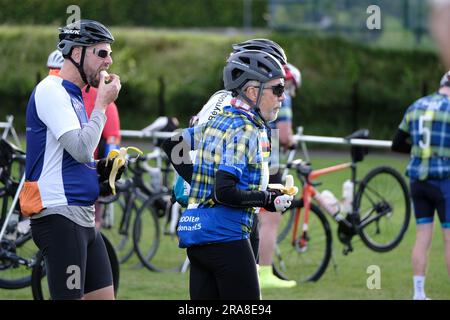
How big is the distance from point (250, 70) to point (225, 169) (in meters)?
0.58

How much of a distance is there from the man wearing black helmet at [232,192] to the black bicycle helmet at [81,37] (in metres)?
0.85

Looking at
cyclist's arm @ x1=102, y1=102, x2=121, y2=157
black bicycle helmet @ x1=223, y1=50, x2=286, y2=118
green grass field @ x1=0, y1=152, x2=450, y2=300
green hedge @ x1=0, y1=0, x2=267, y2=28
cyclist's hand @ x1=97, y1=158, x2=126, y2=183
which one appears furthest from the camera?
green hedge @ x1=0, y1=0, x2=267, y2=28

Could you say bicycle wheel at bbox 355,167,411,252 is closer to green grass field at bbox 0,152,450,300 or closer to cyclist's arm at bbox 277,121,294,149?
green grass field at bbox 0,152,450,300

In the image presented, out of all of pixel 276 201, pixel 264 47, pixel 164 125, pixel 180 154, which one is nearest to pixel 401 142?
pixel 264 47

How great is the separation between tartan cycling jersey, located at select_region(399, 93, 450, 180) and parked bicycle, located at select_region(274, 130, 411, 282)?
159cm

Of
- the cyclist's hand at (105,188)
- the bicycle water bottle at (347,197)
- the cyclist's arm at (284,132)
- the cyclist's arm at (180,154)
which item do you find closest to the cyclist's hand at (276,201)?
the cyclist's arm at (180,154)

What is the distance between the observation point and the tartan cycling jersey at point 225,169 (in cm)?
504

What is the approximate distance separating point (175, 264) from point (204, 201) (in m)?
5.49

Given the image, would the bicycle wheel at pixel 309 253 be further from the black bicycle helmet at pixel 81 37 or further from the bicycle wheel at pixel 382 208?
the black bicycle helmet at pixel 81 37

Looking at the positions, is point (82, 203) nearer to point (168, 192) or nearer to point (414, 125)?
point (414, 125)

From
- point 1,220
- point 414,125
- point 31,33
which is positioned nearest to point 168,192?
point 1,220

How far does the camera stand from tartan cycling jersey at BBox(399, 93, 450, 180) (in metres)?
8.14

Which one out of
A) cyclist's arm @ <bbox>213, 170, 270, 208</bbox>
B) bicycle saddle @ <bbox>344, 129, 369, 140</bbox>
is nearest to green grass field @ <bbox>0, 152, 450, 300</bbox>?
bicycle saddle @ <bbox>344, 129, 369, 140</bbox>
